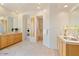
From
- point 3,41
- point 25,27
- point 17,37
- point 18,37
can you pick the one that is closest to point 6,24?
point 3,41

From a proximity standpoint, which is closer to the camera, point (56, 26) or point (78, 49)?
point (78, 49)

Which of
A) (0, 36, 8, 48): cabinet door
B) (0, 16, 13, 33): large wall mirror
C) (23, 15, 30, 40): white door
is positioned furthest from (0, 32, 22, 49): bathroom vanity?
(23, 15, 30, 40): white door

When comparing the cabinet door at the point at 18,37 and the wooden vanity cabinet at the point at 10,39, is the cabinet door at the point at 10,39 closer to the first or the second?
the wooden vanity cabinet at the point at 10,39

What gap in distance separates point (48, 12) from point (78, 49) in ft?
13.1

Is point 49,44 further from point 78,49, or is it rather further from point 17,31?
point 78,49

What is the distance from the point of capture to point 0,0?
1.29 meters

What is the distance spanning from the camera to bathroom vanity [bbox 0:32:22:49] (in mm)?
6680

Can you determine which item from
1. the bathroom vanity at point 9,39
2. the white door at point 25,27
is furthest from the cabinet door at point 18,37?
the white door at point 25,27

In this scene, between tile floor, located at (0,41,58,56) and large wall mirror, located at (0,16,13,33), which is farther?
large wall mirror, located at (0,16,13,33)

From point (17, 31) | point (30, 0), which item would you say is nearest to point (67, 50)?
point (30, 0)

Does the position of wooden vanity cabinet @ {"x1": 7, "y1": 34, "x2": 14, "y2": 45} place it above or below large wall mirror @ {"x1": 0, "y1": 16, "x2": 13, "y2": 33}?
below

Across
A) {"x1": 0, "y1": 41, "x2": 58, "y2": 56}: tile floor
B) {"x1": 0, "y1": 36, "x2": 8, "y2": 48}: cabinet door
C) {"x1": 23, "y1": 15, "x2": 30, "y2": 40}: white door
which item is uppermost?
{"x1": 23, "y1": 15, "x2": 30, "y2": 40}: white door

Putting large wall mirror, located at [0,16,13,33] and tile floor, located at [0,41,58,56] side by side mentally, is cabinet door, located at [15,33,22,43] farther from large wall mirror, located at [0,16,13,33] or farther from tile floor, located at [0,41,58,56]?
tile floor, located at [0,41,58,56]

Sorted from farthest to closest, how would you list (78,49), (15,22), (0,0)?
1. (15,22)
2. (78,49)
3. (0,0)
